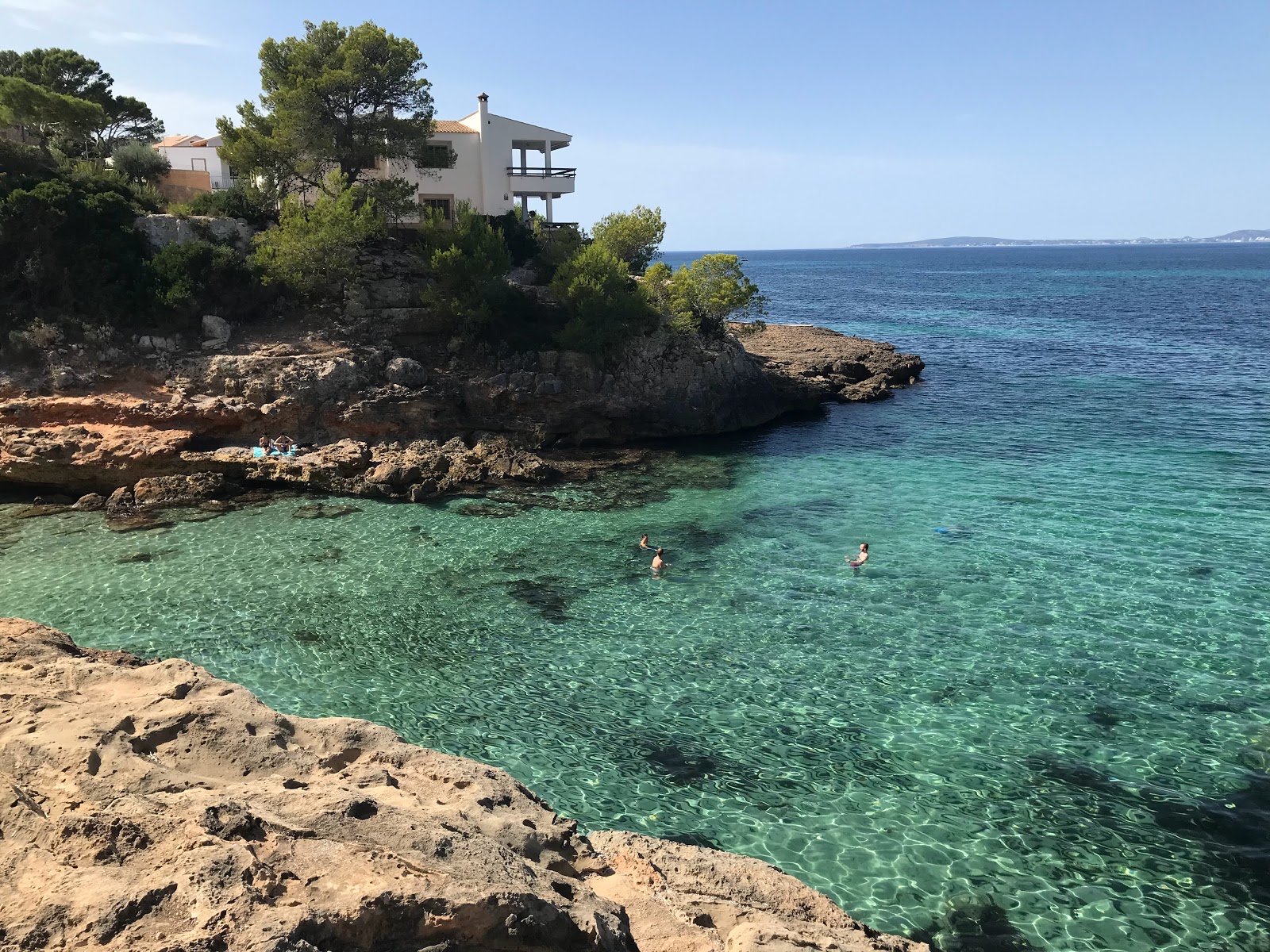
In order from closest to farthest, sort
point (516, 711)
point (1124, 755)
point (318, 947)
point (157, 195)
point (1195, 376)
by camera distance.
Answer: point (318, 947) → point (1124, 755) → point (516, 711) → point (157, 195) → point (1195, 376)

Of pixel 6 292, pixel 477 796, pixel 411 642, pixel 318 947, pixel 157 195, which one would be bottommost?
pixel 411 642

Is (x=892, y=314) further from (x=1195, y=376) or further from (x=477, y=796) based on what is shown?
(x=477, y=796)

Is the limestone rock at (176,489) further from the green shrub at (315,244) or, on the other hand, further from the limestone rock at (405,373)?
the green shrub at (315,244)

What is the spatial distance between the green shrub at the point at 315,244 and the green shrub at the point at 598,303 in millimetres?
7908

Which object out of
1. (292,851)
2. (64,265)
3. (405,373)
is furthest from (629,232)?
(292,851)

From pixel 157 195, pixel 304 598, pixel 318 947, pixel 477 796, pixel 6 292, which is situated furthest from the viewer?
pixel 157 195

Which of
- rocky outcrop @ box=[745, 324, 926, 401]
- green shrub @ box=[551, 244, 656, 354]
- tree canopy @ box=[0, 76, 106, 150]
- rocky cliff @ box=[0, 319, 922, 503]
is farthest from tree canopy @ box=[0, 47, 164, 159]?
rocky outcrop @ box=[745, 324, 926, 401]

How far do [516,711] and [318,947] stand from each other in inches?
349

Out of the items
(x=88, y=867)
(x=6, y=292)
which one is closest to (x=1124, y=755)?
(x=88, y=867)

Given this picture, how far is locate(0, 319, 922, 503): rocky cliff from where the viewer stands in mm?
25250

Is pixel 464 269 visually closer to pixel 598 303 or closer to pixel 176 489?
pixel 598 303

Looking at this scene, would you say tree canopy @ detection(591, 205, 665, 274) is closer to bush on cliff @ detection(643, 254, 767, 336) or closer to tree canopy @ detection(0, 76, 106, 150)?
bush on cliff @ detection(643, 254, 767, 336)

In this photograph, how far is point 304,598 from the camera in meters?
17.9

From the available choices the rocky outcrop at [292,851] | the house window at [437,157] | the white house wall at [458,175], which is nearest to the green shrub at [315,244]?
the house window at [437,157]
